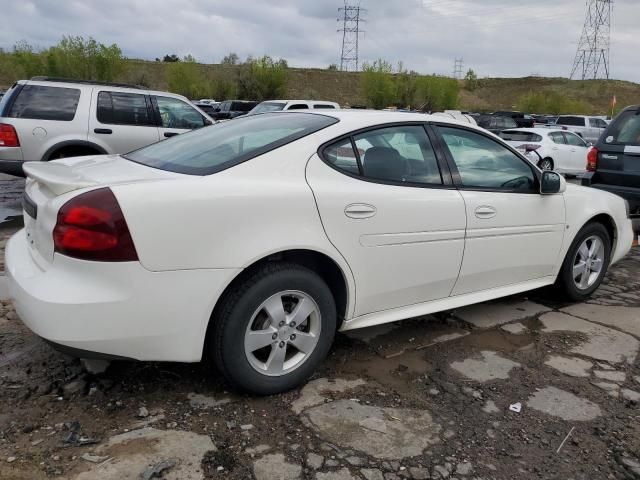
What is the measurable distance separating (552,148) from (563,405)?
45.6ft

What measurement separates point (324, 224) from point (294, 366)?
2.57 feet

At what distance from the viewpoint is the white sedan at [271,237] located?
2502mm

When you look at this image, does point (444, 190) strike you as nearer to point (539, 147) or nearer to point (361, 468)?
point (361, 468)

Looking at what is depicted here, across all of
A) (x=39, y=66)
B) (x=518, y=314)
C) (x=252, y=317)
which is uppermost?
(x=39, y=66)

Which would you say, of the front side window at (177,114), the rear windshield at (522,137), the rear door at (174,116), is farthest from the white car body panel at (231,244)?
the rear windshield at (522,137)

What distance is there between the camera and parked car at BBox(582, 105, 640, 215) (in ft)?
22.0

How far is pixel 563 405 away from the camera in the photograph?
10.2ft

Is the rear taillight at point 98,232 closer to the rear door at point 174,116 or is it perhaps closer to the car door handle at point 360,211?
the car door handle at point 360,211

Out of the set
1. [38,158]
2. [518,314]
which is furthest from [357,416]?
[38,158]

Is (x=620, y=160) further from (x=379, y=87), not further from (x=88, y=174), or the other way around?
(x=379, y=87)

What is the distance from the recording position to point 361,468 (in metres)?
2.46

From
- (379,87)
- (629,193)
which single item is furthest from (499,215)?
(379,87)

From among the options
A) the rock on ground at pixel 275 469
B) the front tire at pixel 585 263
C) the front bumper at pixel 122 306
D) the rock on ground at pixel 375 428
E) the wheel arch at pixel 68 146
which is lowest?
the rock on ground at pixel 375 428

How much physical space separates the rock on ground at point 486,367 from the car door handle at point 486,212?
3.00 feet
